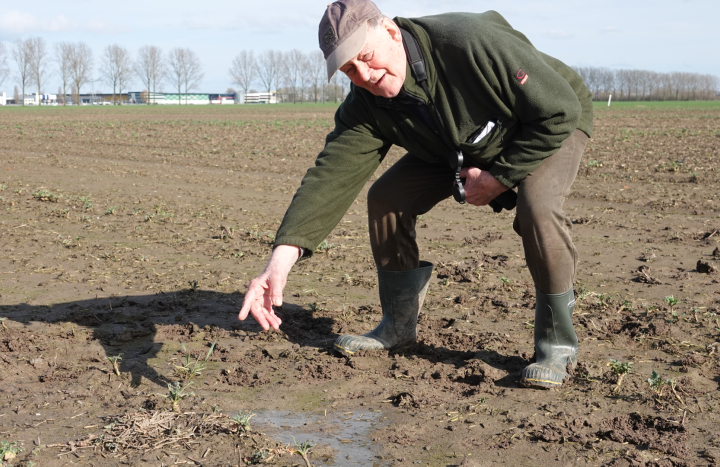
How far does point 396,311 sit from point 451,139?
1.18 m

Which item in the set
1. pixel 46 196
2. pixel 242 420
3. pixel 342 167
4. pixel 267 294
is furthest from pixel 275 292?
pixel 46 196

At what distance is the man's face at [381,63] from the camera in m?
3.02

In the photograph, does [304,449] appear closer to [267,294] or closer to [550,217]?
[267,294]

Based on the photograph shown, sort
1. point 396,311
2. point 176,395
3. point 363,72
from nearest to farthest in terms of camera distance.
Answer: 1. point 363,72
2. point 176,395
3. point 396,311

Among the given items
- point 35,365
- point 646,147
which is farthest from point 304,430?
point 646,147

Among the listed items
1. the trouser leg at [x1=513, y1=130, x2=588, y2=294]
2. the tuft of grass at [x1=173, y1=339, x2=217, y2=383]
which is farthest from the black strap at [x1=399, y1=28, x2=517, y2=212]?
the tuft of grass at [x1=173, y1=339, x2=217, y2=383]

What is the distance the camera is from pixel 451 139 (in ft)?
11.1

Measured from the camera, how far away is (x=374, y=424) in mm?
3215

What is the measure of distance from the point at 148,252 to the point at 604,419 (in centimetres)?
468

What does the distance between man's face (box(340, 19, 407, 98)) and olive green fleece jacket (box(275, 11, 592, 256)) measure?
0.08 metres

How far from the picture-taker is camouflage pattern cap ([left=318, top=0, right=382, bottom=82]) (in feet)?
9.55

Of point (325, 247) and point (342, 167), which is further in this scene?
point (325, 247)

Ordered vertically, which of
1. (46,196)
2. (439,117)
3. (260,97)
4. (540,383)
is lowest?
(540,383)

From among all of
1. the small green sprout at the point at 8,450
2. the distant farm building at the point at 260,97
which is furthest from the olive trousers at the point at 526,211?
the distant farm building at the point at 260,97
